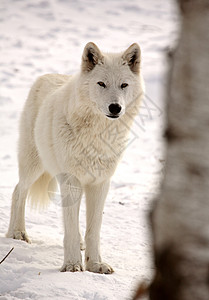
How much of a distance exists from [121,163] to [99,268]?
4.69 metres

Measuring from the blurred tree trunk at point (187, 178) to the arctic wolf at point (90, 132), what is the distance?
2416mm

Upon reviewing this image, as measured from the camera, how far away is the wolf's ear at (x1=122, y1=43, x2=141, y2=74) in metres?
3.95

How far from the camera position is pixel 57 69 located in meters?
11.8

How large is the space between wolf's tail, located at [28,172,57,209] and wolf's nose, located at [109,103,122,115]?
166 cm

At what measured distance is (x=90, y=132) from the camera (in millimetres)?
3857

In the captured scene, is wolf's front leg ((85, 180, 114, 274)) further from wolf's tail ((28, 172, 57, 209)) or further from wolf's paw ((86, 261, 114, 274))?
wolf's tail ((28, 172, 57, 209))

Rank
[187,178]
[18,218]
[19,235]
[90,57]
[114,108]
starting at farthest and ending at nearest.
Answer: [18,218] → [19,235] → [90,57] → [114,108] → [187,178]

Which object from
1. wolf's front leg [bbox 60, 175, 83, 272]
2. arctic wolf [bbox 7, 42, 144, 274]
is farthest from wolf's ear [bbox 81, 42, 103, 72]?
wolf's front leg [bbox 60, 175, 83, 272]

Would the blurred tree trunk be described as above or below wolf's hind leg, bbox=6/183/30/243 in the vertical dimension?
above

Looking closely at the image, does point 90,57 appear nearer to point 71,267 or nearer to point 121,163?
point 71,267

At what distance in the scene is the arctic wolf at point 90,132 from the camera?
3.76m

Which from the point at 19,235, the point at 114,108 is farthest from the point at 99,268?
the point at 114,108

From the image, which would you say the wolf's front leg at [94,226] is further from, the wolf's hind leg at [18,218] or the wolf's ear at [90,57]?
the wolf's ear at [90,57]

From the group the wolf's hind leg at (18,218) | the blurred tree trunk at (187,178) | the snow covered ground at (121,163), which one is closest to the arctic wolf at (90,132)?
the snow covered ground at (121,163)
